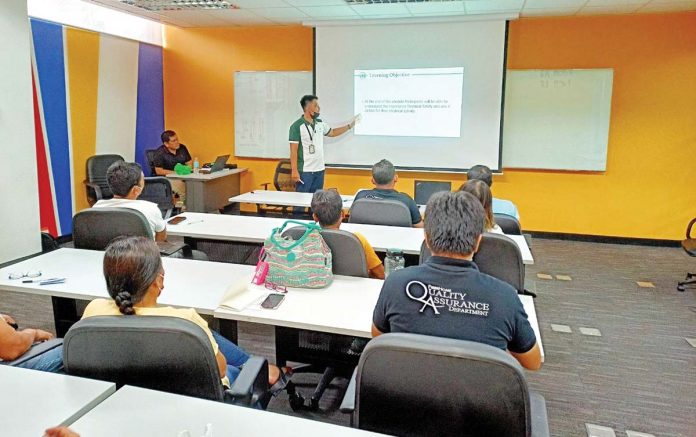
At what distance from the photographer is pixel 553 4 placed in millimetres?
5328

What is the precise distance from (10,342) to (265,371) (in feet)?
2.99

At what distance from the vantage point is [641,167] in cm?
600

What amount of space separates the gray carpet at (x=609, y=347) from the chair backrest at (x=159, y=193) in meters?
1.51

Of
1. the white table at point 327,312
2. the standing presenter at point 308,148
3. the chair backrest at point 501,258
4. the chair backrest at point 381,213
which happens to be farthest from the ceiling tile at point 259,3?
the white table at point 327,312

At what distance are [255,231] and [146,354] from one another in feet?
6.81

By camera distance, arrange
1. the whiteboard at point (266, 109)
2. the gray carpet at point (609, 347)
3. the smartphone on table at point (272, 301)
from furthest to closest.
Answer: the whiteboard at point (266, 109)
the gray carpet at point (609, 347)
the smartphone on table at point (272, 301)

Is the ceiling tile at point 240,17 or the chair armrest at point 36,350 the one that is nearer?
the chair armrest at point 36,350

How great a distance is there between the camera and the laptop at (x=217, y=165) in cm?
679

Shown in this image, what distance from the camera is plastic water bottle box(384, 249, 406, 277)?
280 cm

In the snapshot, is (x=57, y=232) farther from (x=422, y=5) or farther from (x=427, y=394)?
(x=427, y=394)

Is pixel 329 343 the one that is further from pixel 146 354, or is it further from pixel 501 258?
pixel 146 354

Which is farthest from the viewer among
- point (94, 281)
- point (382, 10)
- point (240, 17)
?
point (240, 17)

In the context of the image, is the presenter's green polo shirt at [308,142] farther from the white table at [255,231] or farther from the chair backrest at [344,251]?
the chair backrest at [344,251]

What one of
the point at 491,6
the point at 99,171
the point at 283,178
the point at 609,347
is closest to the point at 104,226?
the point at 609,347
